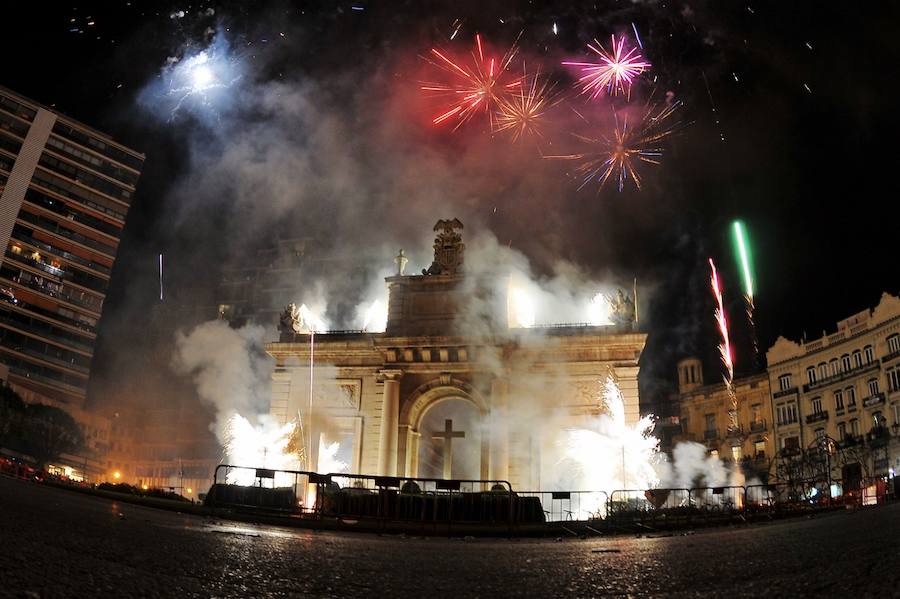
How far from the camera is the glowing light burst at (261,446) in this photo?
92.3 ft

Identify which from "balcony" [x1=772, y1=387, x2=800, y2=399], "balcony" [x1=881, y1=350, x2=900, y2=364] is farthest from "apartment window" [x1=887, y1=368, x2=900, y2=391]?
"balcony" [x1=772, y1=387, x2=800, y2=399]

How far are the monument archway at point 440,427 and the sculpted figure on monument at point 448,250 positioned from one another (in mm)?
5346

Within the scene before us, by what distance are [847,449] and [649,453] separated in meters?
21.8

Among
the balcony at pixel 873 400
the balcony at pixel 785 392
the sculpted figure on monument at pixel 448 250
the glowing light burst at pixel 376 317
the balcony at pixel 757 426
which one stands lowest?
the balcony at pixel 757 426

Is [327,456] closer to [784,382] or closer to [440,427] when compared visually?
[440,427]

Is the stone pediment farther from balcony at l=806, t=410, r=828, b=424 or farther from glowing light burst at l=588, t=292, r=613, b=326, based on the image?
glowing light burst at l=588, t=292, r=613, b=326

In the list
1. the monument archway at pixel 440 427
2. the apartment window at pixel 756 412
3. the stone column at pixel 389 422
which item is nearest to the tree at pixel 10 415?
the stone column at pixel 389 422

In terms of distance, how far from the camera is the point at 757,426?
48312 mm

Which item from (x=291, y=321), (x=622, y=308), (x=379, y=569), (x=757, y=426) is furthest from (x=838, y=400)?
(x=379, y=569)

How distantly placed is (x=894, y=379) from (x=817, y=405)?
7.01 m

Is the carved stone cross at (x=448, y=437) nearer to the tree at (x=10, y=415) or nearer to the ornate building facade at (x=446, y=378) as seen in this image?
the ornate building facade at (x=446, y=378)

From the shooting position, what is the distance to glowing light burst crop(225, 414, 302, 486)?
92.3 ft

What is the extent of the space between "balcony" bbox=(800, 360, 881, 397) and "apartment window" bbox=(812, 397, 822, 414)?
80cm

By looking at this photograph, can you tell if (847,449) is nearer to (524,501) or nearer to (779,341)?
(779,341)
